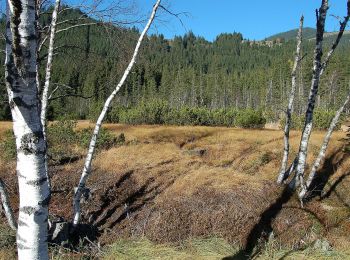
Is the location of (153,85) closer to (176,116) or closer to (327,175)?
(176,116)

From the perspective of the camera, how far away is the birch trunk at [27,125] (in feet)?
11.4

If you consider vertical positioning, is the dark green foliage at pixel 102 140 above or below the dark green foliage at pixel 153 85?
below

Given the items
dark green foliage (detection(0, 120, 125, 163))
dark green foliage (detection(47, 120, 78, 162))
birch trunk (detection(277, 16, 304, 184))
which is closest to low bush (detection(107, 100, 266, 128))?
dark green foliage (detection(0, 120, 125, 163))

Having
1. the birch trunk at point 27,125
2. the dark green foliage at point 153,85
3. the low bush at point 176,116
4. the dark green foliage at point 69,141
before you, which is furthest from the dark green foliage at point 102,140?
the low bush at point 176,116

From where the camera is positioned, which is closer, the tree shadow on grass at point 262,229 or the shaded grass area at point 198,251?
the shaded grass area at point 198,251

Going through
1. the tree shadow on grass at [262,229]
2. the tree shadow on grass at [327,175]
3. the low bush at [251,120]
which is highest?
the low bush at [251,120]

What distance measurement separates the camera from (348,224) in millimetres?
11188

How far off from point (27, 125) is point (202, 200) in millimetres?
9325

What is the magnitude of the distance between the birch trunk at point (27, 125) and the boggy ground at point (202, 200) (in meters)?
3.97

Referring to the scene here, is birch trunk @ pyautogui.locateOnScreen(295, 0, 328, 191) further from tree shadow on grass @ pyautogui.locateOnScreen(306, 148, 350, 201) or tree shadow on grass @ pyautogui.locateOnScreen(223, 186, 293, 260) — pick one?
tree shadow on grass @ pyautogui.locateOnScreen(306, 148, 350, 201)

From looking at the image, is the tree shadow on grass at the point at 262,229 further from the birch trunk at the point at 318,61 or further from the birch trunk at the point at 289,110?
the birch trunk at the point at 318,61

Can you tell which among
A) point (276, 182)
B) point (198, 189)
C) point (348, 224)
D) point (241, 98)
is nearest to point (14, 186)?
point (198, 189)

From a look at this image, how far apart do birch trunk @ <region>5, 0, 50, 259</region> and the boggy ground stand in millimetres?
3966

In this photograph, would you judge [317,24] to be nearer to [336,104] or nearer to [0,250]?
[0,250]
